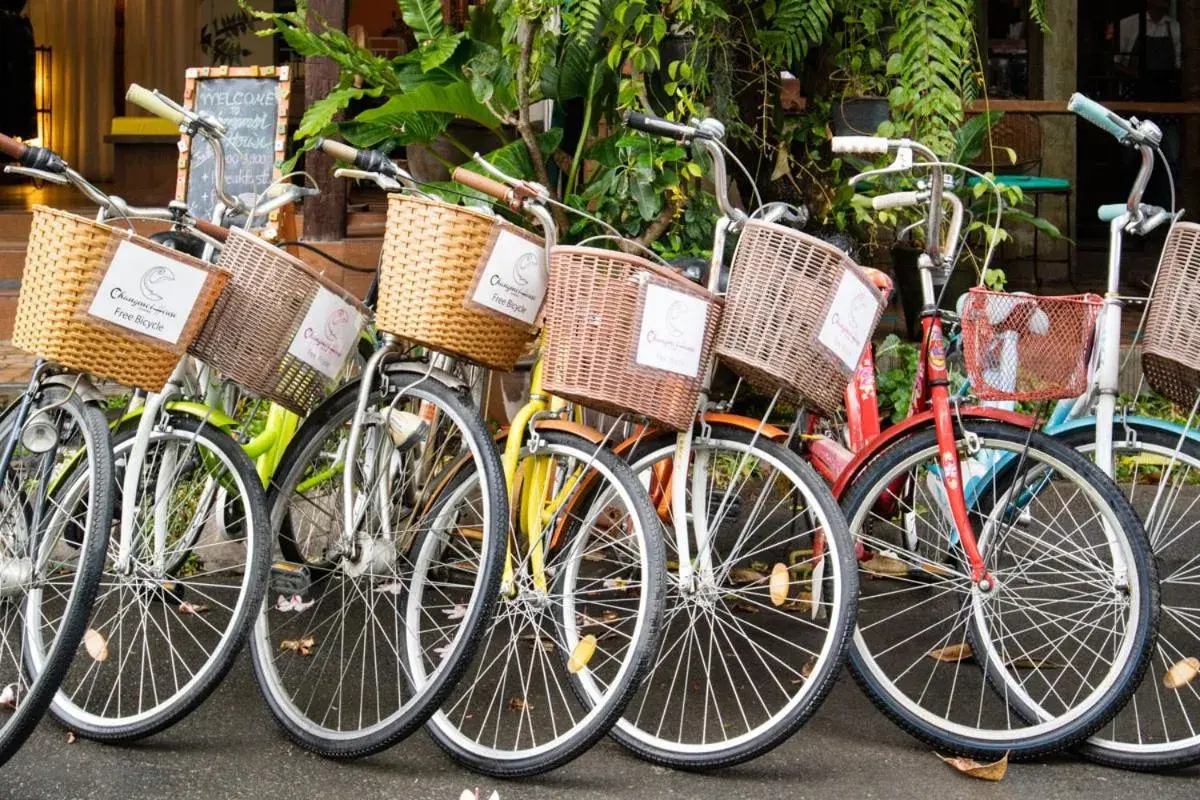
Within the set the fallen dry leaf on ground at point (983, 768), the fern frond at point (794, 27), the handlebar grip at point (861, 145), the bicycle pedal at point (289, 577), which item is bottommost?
the fallen dry leaf on ground at point (983, 768)

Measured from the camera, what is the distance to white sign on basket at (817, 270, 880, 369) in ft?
11.3

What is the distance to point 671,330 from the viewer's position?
134 inches

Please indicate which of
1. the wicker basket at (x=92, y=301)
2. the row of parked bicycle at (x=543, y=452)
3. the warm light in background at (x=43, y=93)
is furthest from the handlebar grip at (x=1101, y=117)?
the warm light in background at (x=43, y=93)

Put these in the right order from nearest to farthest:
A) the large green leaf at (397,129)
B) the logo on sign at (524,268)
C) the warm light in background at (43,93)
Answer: the logo on sign at (524,268) < the large green leaf at (397,129) < the warm light in background at (43,93)

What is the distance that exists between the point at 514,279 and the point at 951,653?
1753 mm

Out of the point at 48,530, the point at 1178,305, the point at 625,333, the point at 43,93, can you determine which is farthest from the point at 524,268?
the point at 43,93

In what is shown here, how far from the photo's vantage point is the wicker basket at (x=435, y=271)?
3.50 metres

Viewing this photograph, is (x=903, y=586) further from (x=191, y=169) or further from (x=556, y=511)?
(x=191, y=169)

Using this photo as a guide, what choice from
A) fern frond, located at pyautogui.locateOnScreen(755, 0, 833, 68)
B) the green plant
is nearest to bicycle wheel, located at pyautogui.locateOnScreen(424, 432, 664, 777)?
fern frond, located at pyautogui.locateOnScreen(755, 0, 833, 68)

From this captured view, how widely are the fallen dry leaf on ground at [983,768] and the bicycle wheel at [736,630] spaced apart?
0.41m

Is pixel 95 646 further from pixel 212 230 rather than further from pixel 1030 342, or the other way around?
pixel 1030 342

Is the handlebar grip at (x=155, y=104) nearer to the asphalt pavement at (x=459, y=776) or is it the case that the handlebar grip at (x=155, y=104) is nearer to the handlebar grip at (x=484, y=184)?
the handlebar grip at (x=484, y=184)

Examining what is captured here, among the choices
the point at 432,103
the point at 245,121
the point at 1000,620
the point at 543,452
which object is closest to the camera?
the point at 543,452

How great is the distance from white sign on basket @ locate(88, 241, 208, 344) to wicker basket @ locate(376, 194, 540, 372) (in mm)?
440
